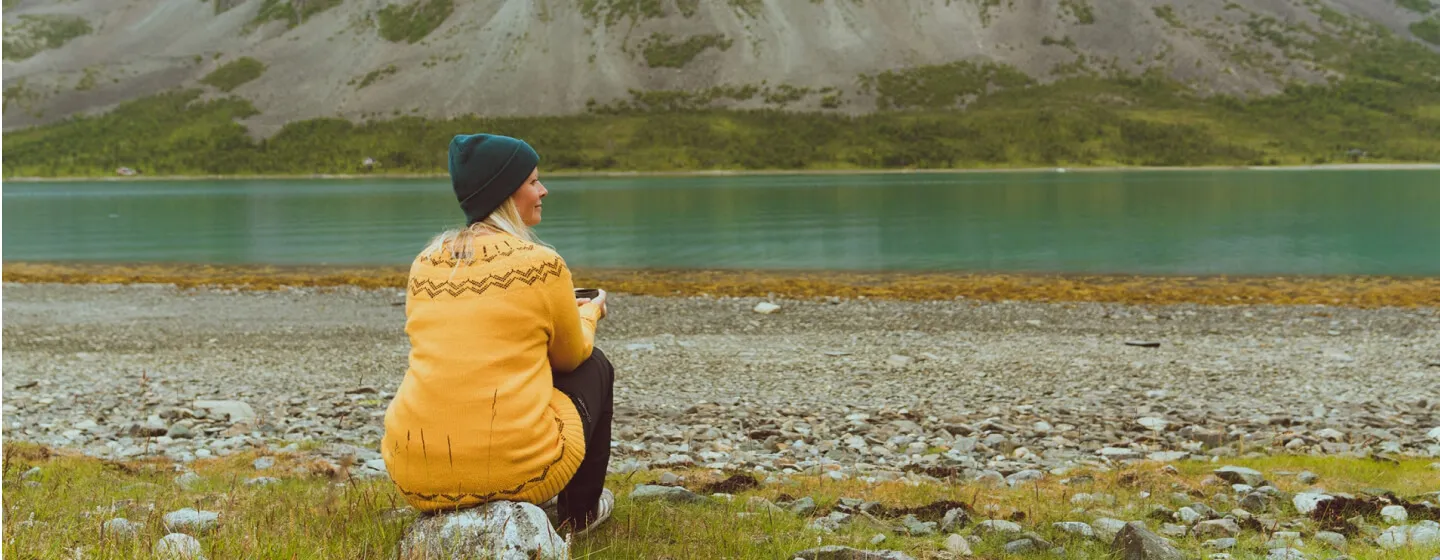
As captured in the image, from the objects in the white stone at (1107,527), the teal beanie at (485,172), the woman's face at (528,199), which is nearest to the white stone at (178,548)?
the teal beanie at (485,172)

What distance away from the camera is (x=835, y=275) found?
41.1 meters

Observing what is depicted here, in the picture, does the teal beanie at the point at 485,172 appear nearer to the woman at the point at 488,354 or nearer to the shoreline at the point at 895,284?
the woman at the point at 488,354

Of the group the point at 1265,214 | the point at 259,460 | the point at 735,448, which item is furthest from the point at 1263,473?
the point at 1265,214

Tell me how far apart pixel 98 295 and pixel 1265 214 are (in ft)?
262

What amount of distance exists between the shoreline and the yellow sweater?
2712 cm

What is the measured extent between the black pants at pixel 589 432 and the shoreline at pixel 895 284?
26.3 meters

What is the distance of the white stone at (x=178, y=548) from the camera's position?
15.6 ft

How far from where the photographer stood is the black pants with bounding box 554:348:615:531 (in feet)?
18.5

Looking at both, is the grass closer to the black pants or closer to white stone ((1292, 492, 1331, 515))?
the black pants

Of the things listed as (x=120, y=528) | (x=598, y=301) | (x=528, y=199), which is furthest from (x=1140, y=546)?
(x=120, y=528)

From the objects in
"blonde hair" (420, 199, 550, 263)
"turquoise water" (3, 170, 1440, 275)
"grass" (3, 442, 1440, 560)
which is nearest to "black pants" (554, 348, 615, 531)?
"grass" (3, 442, 1440, 560)

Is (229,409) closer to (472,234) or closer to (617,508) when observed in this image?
(617,508)

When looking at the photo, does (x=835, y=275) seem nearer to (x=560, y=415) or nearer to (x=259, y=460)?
(x=259, y=460)

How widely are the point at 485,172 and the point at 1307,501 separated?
6419 millimetres
